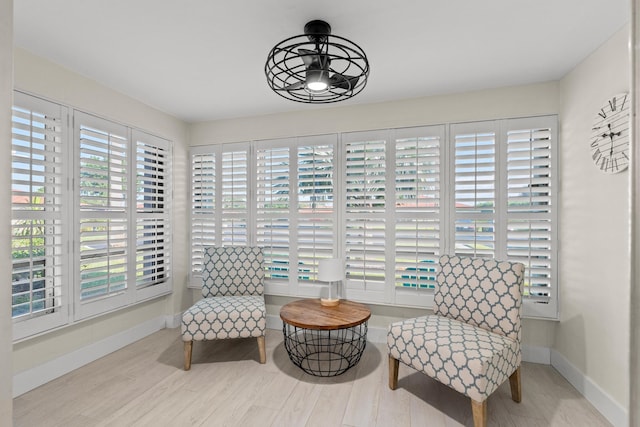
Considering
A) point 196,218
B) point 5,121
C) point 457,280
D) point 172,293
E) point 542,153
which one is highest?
point 542,153

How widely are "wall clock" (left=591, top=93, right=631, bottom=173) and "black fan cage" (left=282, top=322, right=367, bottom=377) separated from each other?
2.09m

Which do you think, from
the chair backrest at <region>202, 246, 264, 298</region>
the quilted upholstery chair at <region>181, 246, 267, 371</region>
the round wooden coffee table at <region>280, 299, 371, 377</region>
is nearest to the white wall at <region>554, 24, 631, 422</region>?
the round wooden coffee table at <region>280, 299, 371, 377</region>

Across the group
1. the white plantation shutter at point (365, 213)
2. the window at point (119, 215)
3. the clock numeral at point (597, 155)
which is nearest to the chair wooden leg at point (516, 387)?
the white plantation shutter at point (365, 213)

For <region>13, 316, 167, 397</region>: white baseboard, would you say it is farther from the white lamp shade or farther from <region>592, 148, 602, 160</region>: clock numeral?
<region>592, 148, 602, 160</region>: clock numeral

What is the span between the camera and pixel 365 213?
3189 mm

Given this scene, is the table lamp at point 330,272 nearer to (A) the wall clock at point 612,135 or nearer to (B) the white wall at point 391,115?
(B) the white wall at point 391,115

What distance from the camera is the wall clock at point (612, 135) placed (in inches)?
74.7

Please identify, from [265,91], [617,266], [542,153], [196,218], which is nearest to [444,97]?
[542,153]

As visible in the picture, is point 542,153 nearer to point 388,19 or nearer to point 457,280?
point 457,280

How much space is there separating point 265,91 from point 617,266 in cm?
301

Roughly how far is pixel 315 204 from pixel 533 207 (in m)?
2.01

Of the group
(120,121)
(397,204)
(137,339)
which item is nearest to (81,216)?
(120,121)

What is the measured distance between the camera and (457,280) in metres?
2.47

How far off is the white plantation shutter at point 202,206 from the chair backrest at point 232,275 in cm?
48
